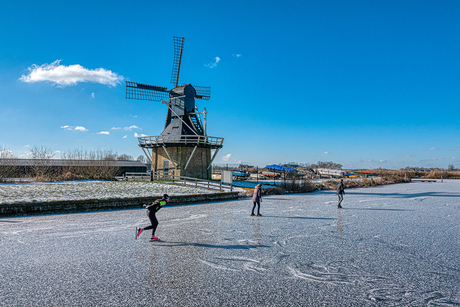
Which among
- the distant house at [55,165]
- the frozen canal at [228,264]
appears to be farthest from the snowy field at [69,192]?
the distant house at [55,165]

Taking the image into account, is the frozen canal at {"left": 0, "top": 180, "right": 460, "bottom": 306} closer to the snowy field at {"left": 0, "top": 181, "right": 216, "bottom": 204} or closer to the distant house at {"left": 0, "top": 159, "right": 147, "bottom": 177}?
the snowy field at {"left": 0, "top": 181, "right": 216, "bottom": 204}

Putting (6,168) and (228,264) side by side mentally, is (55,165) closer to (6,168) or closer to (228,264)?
(6,168)

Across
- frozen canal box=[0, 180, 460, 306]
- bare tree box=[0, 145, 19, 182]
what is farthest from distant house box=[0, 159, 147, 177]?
frozen canal box=[0, 180, 460, 306]

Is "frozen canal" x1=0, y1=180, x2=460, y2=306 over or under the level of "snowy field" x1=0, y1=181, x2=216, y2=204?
under

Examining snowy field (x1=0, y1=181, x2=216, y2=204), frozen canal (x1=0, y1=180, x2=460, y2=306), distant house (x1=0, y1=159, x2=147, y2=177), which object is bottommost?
frozen canal (x1=0, y1=180, x2=460, y2=306)

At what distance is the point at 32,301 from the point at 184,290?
2015mm

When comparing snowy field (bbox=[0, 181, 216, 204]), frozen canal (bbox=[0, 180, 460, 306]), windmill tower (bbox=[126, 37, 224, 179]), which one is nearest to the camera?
frozen canal (bbox=[0, 180, 460, 306])

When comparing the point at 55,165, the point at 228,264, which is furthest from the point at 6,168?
the point at 228,264

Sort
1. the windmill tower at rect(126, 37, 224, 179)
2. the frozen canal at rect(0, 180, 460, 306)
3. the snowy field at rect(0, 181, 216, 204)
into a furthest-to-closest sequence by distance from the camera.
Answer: the windmill tower at rect(126, 37, 224, 179)
the snowy field at rect(0, 181, 216, 204)
the frozen canal at rect(0, 180, 460, 306)

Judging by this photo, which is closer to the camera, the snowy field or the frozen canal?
the frozen canal

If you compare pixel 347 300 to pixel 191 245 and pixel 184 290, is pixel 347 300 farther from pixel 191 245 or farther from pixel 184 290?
pixel 191 245

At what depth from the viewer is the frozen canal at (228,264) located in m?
3.81

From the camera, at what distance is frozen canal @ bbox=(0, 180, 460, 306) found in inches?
150

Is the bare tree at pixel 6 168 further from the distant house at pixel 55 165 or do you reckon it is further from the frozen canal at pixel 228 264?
the frozen canal at pixel 228 264
